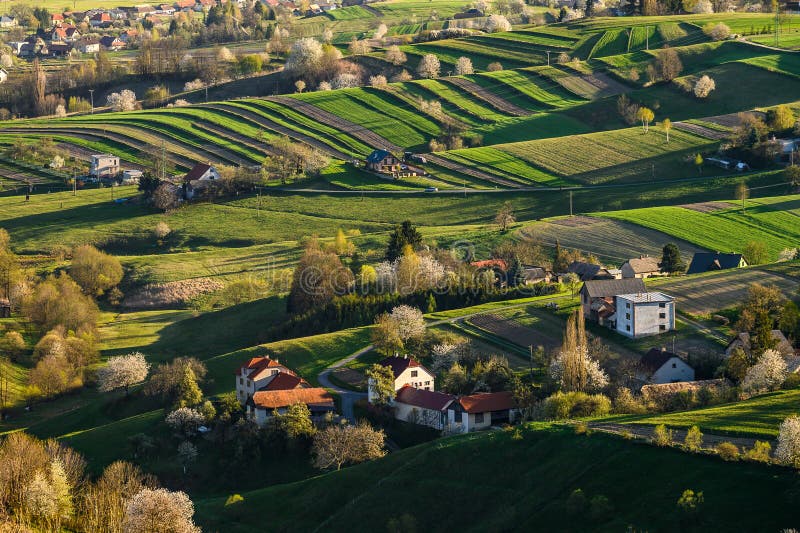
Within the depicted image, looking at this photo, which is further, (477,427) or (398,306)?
(398,306)

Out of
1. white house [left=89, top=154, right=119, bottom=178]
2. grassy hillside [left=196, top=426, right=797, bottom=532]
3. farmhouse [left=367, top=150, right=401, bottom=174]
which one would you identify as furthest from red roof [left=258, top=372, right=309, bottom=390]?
white house [left=89, top=154, right=119, bottom=178]

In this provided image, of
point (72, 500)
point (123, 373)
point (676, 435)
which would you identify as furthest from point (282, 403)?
point (676, 435)

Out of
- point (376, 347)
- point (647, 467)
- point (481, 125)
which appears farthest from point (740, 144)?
point (647, 467)

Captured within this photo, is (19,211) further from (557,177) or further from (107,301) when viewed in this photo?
(557,177)

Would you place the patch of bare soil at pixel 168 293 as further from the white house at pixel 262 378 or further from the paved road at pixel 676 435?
the paved road at pixel 676 435

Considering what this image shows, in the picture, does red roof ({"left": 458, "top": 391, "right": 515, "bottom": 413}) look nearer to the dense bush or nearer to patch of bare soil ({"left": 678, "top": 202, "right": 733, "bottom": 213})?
the dense bush
